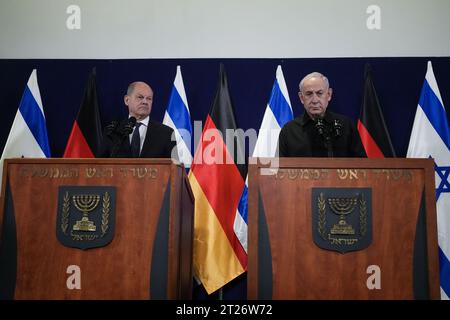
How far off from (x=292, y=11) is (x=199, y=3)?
0.88 m

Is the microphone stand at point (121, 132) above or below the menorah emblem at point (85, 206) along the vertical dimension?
above

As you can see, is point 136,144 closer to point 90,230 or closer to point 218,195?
point 218,195

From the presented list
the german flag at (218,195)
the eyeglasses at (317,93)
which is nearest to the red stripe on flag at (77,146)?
the german flag at (218,195)

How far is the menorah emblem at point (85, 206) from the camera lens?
6.32 ft

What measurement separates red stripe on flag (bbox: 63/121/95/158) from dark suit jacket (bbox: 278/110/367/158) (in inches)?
73.8

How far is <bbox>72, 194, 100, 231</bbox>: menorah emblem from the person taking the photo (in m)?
1.93

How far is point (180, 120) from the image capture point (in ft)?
13.4

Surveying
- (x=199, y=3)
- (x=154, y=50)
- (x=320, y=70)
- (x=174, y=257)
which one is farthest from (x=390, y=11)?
(x=174, y=257)

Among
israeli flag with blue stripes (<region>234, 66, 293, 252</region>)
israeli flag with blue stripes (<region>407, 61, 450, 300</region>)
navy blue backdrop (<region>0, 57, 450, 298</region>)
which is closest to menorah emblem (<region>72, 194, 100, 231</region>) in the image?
israeli flag with blue stripes (<region>234, 66, 293, 252</region>)

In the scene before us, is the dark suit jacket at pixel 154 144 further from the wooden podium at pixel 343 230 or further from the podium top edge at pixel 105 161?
the wooden podium at pixel 343 230

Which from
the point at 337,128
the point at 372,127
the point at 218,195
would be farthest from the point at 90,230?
the point at 372,127

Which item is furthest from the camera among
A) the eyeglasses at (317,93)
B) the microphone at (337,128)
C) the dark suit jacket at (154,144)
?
the dark suit jacket at (154,144)

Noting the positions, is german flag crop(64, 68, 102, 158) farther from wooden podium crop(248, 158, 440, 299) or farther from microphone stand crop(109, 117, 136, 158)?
wooden podium crop(248, 158, 440, 299)

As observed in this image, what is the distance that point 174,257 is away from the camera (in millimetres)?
1945
